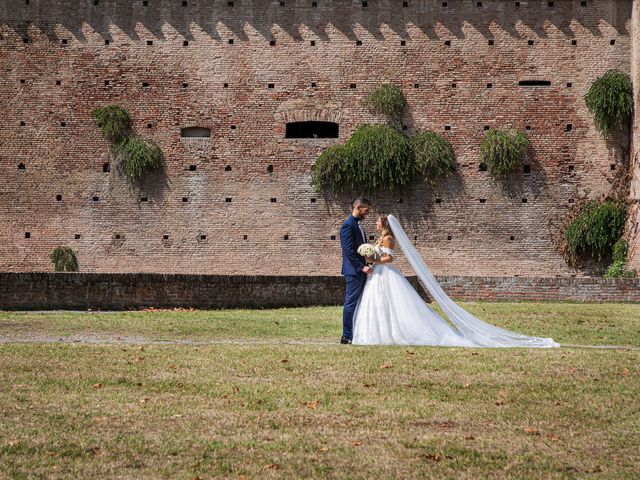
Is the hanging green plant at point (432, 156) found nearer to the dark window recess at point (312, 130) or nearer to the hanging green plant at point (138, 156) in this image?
the dark window recess at point (312, 130)

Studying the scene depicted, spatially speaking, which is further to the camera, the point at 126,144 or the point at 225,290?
the point at 126,144

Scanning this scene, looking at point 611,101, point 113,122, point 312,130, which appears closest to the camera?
point 611,101

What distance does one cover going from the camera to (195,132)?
24328 mm

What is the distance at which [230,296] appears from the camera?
664 inches

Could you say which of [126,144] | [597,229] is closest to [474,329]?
[597,229]

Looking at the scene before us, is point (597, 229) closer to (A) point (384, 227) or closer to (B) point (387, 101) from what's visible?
(B) point (387, 101)

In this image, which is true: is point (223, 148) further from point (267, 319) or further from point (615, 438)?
point (615, 438)

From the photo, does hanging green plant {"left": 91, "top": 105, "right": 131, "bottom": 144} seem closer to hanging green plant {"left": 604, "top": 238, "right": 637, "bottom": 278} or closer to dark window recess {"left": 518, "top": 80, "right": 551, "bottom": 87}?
dark window recess {"left": 518, "top": 80, "right": 551, "bottom": 87}

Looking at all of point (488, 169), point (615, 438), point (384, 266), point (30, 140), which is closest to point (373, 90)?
point (488, 169)

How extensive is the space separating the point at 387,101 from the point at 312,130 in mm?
2188

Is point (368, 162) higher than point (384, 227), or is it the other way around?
point (368, 162)

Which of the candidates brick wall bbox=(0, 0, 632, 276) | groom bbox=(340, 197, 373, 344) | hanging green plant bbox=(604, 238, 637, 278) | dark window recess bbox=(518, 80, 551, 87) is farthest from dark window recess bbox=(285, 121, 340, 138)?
groom bbox=(340, 197, 373, 344)

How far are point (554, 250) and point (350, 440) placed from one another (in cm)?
1863

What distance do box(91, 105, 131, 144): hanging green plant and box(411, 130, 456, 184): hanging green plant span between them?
7.47 meters
